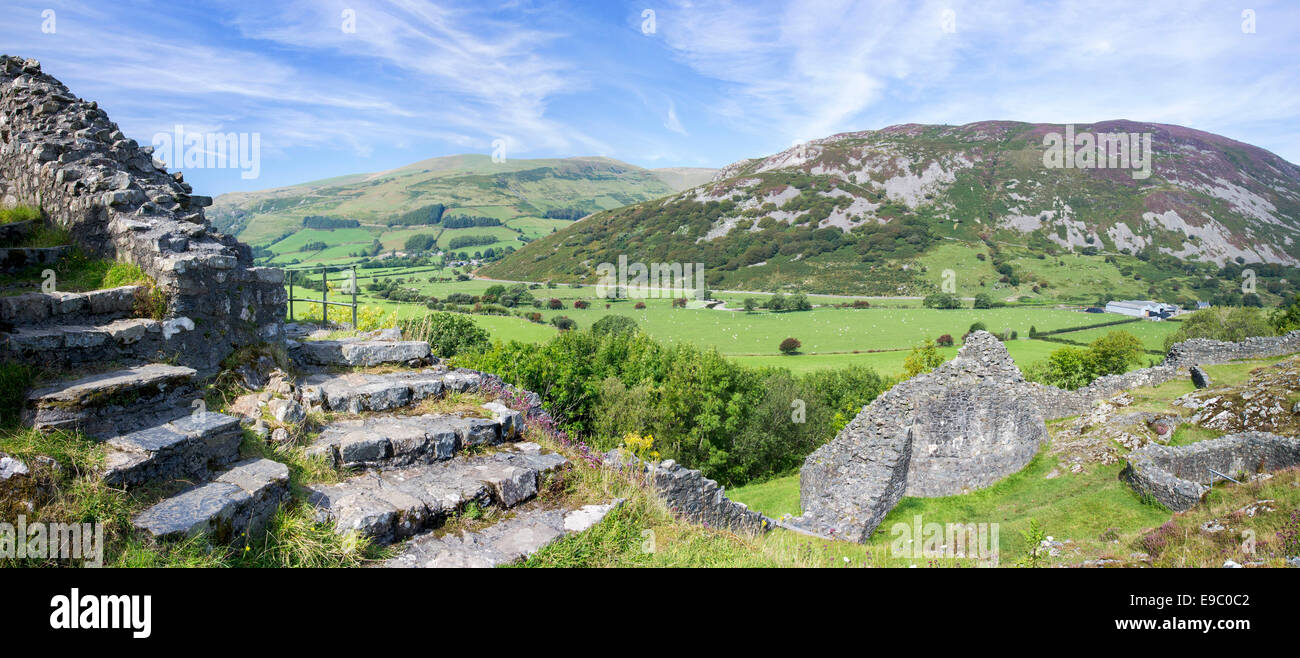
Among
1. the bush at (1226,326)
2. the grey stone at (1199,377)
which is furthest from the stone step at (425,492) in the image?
the bush at (1226,326)

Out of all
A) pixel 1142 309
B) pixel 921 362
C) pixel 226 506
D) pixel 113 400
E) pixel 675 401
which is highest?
pixel 1142 309

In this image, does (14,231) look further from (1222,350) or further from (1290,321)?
(1290,321)

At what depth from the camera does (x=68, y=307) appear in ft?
22.9

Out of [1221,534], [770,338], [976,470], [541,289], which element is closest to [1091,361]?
[770,338]

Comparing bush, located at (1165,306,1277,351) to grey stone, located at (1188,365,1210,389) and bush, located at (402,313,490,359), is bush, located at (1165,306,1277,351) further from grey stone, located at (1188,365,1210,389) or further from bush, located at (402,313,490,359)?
bush, located at (402,313,490,359)

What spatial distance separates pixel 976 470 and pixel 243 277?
72.9ft

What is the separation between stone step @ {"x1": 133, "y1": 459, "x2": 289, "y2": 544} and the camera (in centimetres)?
503

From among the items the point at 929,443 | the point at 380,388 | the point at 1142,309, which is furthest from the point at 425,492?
the point at 1142,309

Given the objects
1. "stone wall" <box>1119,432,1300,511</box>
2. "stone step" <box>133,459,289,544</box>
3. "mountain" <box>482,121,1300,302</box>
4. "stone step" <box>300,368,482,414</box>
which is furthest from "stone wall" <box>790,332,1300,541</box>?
"mountain" <box>482,121,1300,302</box>

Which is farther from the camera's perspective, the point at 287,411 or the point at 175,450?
the point at 287,411

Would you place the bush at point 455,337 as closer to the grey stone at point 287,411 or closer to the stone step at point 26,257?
the stone step at point 26,257

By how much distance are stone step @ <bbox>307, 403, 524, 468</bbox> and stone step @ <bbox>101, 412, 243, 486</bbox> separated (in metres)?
0.95

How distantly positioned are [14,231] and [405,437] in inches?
267
